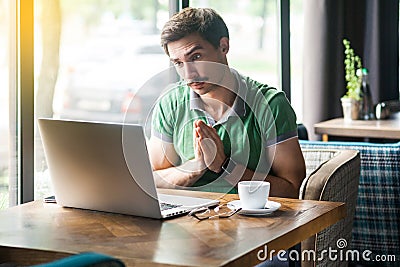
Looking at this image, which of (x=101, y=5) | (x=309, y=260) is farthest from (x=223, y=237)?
(x=101, y=5)

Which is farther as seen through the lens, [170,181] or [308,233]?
[170,181]

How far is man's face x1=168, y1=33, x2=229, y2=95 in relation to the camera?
271 cm

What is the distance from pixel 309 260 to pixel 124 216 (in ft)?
2.32

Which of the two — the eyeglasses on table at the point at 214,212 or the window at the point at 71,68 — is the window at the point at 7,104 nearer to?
the window at the point at 71,68

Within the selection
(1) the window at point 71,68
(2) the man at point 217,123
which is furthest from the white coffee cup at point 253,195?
(1) the window at point 71,68

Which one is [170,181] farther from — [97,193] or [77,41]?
[77,41]

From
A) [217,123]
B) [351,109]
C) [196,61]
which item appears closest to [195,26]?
[196,61]

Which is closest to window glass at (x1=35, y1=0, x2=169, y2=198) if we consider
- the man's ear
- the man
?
the man

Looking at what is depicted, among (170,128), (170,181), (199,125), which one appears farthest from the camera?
(170,128)

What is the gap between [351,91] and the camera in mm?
4820

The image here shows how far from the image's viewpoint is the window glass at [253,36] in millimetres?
4746

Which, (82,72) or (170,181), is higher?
(82,72)

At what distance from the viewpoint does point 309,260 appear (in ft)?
8.68

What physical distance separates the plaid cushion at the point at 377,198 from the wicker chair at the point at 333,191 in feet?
1.54
